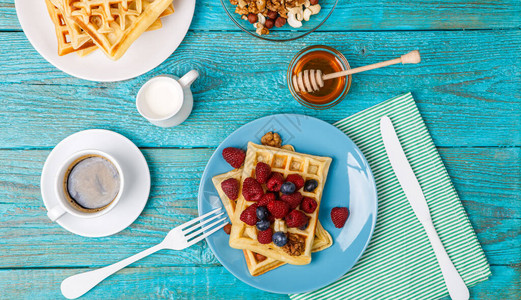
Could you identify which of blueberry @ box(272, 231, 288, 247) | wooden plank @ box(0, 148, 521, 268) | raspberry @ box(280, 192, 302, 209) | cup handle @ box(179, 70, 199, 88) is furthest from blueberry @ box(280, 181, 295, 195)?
cup handle @ box(179, 70, 199, 88)

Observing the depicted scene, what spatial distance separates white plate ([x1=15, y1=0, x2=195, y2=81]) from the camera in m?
1.25

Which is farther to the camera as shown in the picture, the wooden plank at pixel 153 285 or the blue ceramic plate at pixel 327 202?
the wooden plank at pixel 153 285

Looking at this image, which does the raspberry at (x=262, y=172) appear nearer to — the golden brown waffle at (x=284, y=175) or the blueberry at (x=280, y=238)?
the golden brown waffle at (x=284, y=175)

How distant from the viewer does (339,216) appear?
49.8 inches

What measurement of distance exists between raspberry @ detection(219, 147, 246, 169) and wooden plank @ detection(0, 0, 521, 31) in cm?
47

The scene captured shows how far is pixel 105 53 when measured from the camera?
3.93 feet

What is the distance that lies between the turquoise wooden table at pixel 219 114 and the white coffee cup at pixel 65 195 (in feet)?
0.60

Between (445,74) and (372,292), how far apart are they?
0.86 metres

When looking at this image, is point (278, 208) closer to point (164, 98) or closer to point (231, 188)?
point (231, 188)

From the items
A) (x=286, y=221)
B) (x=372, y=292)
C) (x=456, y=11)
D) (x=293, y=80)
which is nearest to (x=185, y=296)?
(x=286, y=221)

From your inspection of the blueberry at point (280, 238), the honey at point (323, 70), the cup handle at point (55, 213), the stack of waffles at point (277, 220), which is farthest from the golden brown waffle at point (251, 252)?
the cup handle at point (55, 213)

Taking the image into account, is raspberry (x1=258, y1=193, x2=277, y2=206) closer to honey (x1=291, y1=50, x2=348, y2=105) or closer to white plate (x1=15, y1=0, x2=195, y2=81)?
honey (x1=291, y1=50, x2=348, y2=105)

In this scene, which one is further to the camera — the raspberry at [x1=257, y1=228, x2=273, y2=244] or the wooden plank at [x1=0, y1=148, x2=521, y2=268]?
the wooden plank at [x1=0, y1=148, x2=521, y2=268]

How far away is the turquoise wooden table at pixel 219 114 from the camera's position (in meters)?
1.40
